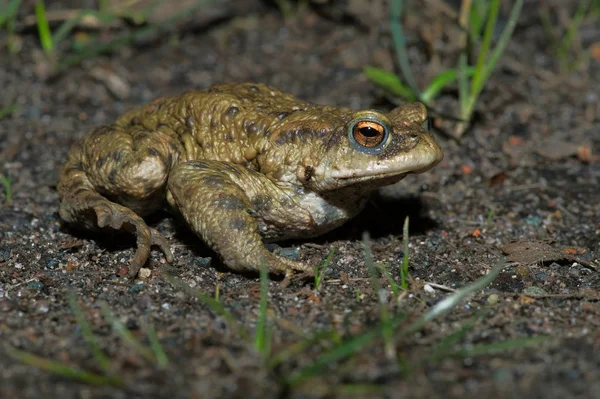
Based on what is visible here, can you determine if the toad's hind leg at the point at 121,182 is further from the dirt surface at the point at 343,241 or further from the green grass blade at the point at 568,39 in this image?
the green grass blade at the point at 568,39

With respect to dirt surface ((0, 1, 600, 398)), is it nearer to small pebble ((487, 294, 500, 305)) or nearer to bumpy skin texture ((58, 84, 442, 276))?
small pebble ((487, 294, 500, 305))

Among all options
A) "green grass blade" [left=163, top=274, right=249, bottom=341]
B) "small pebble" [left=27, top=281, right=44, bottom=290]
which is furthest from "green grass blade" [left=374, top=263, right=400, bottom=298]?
"small pebble" [left=27, top=281, right=44, bottom=290]

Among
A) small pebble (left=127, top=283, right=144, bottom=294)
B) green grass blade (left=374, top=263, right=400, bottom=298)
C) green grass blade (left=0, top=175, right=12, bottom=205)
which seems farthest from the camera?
green grass blade (left=0, top=175, right=12, bottom=205)

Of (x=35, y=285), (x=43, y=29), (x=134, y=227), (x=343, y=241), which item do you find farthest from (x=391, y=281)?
(x=43, y=29)

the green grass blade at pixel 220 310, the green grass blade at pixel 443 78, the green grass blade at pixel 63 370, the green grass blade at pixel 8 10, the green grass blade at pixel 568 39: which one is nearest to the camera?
the green grass blade at pixel 63 370

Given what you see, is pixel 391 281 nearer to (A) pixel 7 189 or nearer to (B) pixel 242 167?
(B) pixel 242 167

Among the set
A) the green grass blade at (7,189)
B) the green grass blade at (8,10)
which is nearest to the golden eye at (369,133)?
the green grass blade at (7,189)
